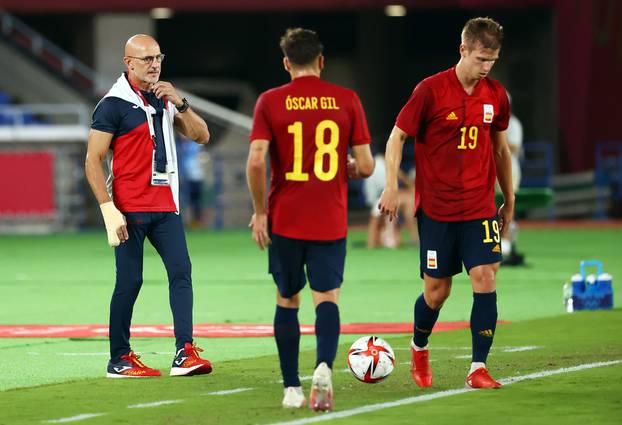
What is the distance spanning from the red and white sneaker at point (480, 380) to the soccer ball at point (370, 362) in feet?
1.75

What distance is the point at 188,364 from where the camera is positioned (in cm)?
1029

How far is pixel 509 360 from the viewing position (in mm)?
10859

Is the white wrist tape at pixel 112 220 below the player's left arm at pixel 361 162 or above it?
below

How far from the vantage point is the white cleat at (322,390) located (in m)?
8.44

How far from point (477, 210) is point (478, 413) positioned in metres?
1.60

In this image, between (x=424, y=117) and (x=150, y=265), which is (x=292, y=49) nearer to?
(x=424, y=117)

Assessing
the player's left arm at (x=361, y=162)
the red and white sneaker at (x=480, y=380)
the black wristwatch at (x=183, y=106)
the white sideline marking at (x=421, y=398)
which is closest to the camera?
the white sideline marking at (x=421, y=398)

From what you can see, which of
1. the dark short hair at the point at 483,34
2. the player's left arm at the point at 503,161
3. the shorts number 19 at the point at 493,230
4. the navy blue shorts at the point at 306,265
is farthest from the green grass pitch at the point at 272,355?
the dark short hair at the point at 483,34

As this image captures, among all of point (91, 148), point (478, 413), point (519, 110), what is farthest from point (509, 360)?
point (519, 110)

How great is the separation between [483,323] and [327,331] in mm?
1305

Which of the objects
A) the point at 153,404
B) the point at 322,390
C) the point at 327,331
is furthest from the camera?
the point at 153,404

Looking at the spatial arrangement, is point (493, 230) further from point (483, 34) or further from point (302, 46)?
point (302, 46)

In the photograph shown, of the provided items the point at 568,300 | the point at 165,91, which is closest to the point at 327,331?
the point at 165,91

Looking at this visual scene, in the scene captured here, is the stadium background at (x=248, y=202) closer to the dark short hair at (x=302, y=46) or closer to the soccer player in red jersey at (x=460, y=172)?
the soccer player in red jersey at (x=460, y=172)
